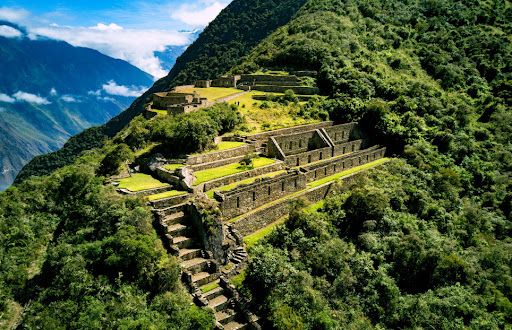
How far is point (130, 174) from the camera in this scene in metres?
28.9

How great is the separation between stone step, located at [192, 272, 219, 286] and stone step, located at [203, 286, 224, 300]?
56 cm

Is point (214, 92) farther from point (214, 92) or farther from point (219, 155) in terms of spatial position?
point (219, 155)

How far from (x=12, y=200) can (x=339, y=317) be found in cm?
2301

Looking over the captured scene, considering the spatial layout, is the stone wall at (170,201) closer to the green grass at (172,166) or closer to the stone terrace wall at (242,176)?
the stone terrace wall at (242,176)

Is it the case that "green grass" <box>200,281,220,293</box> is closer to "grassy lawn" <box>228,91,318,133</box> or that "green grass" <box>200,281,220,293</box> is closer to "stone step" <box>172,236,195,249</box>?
"stone step" <box>172,236,195,249</box>

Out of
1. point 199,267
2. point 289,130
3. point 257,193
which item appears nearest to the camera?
point 199,267

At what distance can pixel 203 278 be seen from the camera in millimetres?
20484

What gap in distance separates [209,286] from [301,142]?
21.5 m

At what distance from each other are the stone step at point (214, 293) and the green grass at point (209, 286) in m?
0.15

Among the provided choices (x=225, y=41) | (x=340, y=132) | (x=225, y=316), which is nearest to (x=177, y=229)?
(x=225, y=316)

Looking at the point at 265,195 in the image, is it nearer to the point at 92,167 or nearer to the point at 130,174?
the point at 130,174

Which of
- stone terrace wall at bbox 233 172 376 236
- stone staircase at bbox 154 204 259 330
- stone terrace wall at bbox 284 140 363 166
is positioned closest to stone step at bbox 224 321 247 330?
stone staircase at bbox 154 204 259 330

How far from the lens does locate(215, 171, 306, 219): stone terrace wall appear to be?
982 inches

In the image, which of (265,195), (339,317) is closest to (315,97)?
(265,195)
